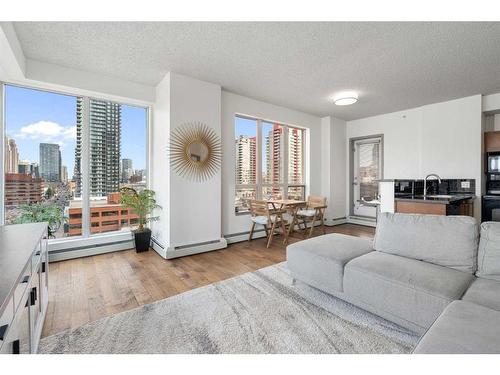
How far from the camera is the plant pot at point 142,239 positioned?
359 centimetres

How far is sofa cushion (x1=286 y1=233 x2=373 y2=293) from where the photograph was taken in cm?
203

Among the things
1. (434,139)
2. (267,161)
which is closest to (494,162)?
(434,139)

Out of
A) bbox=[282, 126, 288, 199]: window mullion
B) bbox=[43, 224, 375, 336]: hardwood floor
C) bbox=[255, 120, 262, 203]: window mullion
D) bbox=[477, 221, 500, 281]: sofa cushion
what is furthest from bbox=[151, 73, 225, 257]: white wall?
bbox=[477, 221, 500, 281]: sofa cushion

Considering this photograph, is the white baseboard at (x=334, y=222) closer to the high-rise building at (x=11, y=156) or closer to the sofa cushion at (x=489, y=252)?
the sofa cushion at (x=489, y=252)

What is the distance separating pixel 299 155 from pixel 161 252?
3556mm

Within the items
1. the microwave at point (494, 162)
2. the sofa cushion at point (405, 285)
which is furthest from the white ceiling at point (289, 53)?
the sofa cushion at point (405, 285)

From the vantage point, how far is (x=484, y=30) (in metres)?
2.37

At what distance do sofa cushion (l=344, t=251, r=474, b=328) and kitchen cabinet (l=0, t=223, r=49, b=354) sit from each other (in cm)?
197

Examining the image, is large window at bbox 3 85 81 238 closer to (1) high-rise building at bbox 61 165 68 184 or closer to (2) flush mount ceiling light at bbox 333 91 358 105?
(1) high-rise building at bbox 61 165 68 184

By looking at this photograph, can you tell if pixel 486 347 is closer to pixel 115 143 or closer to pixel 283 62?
pixel 283 62

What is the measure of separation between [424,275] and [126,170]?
394cm

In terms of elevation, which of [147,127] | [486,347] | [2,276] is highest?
[147,127]
